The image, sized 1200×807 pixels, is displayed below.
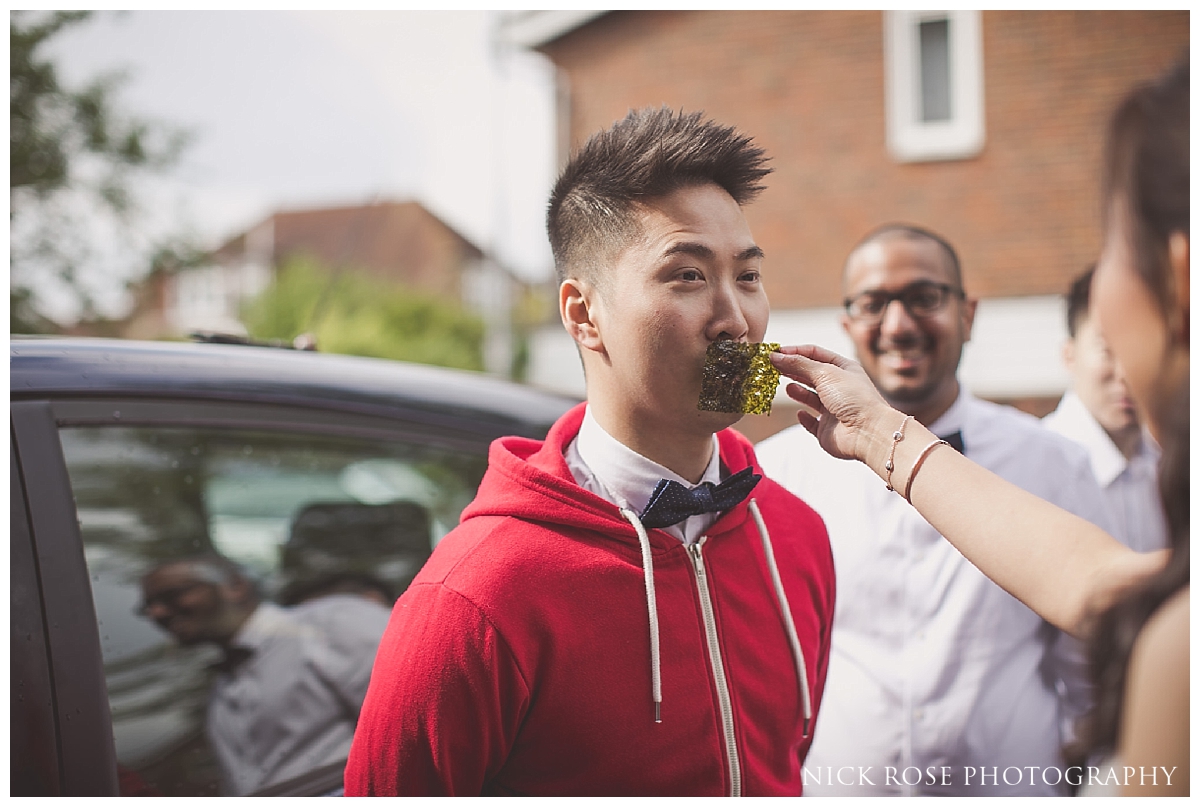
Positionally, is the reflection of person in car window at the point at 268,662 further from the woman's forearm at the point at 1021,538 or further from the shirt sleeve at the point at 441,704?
the woman's forearm at the point at 1021,538

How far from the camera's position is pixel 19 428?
5.21 feet

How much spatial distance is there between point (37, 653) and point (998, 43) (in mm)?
10332

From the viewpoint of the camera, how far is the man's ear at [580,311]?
5.39ft

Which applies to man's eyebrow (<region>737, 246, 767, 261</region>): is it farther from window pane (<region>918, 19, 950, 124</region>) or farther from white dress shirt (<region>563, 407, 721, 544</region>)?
window pane (<region>918, 19, 950, 124</region>)

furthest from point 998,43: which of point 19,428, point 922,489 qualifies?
point 19,428

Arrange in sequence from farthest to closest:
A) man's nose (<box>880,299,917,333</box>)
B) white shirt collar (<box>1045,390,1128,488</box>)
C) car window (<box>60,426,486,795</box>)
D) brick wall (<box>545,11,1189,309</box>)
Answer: brick wall (<box>545,11,1189,309</box>) < white shirt collar (<box>1045,390,1128,488</box>) < man's nose (<box>880,299,917,333</box>) < car window (<box>60,426,486,795</box>)

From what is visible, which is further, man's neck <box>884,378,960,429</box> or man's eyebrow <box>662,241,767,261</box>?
man's neck <box>884,378,960,429</box>

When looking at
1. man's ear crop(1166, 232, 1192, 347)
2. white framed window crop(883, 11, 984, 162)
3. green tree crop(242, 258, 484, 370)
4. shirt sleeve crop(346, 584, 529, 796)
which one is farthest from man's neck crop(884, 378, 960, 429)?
green tree crop(242, 258, 484, 370)

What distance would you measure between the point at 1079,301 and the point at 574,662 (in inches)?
107

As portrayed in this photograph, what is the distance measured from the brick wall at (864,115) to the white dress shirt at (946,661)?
753 centimetres

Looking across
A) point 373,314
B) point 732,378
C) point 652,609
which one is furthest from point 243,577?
point 373,314

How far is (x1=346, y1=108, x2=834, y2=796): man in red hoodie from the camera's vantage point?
4.58 ft

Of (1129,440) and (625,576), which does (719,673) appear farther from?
(1129,440)

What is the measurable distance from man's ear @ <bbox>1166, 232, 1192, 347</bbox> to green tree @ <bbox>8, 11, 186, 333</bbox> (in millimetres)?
6594
